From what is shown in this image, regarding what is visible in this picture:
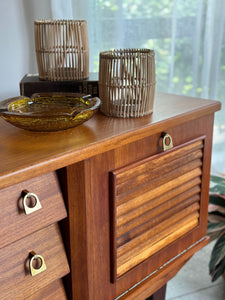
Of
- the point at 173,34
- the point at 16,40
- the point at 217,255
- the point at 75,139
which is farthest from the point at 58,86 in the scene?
the point at 173,34

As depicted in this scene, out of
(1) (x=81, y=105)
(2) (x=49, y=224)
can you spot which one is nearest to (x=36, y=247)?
(2) (x=49, y=224)

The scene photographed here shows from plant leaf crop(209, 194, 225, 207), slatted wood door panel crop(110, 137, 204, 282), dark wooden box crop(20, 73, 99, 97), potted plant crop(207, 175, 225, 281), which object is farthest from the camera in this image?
plant leaf crop(209, 194, 225, 207)

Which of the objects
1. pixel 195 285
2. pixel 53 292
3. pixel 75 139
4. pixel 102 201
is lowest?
pixel 195 285

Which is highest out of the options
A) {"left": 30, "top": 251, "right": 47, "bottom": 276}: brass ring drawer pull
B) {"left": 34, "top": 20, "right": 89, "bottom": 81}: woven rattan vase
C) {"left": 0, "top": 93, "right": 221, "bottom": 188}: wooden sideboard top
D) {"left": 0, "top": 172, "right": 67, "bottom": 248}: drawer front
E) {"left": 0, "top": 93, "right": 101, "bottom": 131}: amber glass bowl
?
{"left": 34, "top": 20, "right": 89, "bottom": 81}: woven rattan vase

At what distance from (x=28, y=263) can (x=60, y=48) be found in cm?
45

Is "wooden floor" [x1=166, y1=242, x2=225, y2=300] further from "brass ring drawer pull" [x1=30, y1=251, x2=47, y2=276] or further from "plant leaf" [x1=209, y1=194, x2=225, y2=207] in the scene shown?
"brass ring drawer pull" [x1=30, y1=251, x2=47, y2=276]

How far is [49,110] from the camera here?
752mm

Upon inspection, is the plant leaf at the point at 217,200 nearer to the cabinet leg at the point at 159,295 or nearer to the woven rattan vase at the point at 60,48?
the cabinet leg at the point at 159,295

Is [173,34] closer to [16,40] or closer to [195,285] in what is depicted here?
[16,40]

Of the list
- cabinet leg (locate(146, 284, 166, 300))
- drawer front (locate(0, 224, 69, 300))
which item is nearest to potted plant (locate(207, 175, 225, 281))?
cabinet leg (locate(146, 284, 166, 300))

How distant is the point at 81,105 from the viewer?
2.48 feet

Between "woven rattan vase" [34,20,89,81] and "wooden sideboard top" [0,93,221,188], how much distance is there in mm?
138

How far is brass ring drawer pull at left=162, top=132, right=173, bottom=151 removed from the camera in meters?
0.76

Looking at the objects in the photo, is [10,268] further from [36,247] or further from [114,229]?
[114,229]
